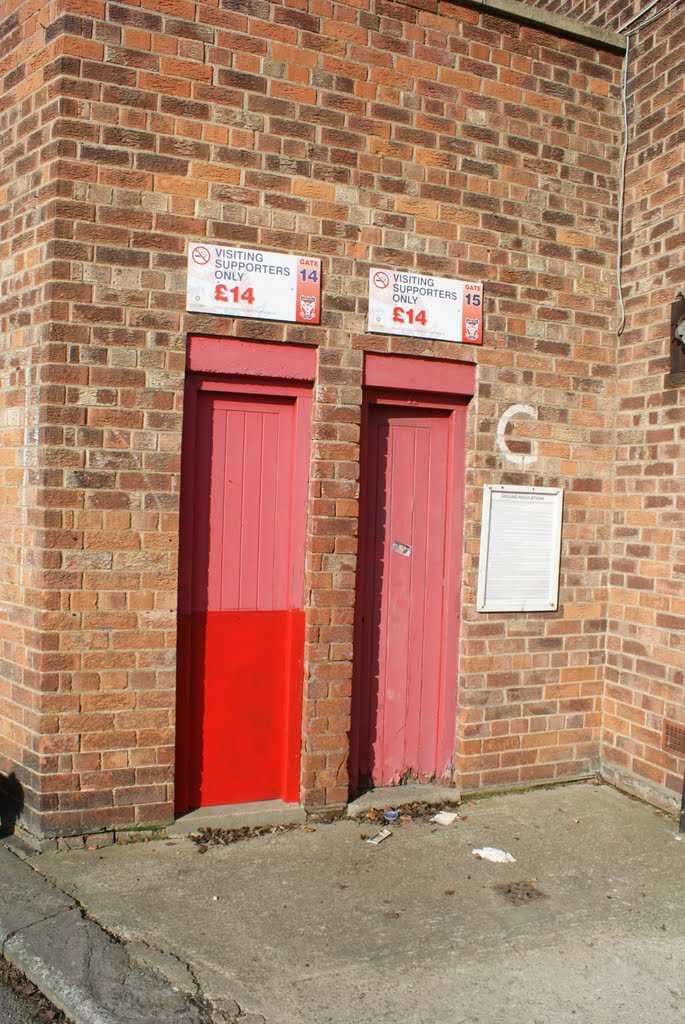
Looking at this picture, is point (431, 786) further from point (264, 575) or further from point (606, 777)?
point (264, 575)

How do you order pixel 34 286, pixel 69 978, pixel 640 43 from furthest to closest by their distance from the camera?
pixel 640 43, pixel 34 286, pixel 69 978

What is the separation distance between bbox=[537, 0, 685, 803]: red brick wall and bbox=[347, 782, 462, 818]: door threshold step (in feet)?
4.13

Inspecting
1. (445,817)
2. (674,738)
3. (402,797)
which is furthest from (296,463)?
(674,738)

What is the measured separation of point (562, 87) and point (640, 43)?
2.14ft

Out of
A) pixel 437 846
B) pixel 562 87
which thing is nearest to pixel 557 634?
pixel 437 846

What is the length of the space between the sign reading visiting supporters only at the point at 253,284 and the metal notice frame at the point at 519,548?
5.45 feet

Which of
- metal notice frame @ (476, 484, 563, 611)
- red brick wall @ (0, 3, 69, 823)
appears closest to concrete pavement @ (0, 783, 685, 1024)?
red brick wall @ (0, 3, 69, 823)

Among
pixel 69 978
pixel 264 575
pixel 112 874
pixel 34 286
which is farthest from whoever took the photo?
pixel 264 575

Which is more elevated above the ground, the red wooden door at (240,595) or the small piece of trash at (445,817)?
the red wooden door at (240,595)

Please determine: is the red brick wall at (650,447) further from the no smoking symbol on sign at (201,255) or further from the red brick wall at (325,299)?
the no smoking symbol on sign at (201,255)

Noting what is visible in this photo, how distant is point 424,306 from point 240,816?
3.21 m

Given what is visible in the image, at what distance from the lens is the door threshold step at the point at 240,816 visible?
524cm

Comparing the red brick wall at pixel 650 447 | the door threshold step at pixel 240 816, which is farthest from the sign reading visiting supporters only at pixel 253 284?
the door threshold step at pixel 240 816

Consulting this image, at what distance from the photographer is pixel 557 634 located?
6.29 meters
